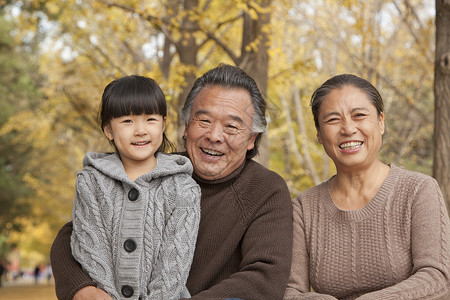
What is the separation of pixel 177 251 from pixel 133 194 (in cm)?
35

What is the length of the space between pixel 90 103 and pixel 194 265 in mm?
9375

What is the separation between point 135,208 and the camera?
2.72 m

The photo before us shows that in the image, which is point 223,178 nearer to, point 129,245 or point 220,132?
point 220,132

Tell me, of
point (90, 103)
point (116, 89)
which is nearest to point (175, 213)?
point (116, 89)

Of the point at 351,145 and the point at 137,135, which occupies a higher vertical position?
the point at 137,135

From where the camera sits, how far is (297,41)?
13.6 metres

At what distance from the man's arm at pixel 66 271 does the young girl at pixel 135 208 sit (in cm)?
6

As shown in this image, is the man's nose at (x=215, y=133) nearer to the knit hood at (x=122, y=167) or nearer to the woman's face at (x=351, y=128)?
the knit hood at (x=122, y=167)

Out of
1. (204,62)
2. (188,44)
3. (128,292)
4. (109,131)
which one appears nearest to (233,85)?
(109,131)

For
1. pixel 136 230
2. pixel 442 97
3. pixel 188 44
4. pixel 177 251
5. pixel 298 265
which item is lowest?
pixel 298 265

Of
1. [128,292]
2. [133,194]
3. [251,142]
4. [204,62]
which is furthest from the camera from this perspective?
[204,62]

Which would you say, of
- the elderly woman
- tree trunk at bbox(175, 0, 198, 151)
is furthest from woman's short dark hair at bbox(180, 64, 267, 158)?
tree trunk at bbox(175, 0, 198, 151)

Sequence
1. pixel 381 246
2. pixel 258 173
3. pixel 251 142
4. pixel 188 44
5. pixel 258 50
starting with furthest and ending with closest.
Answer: pixel 188 44
pixel 258 50
pixel 251 142
pixel 258 173
pixel 381 246

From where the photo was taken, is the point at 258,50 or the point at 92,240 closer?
the point at 92,240
